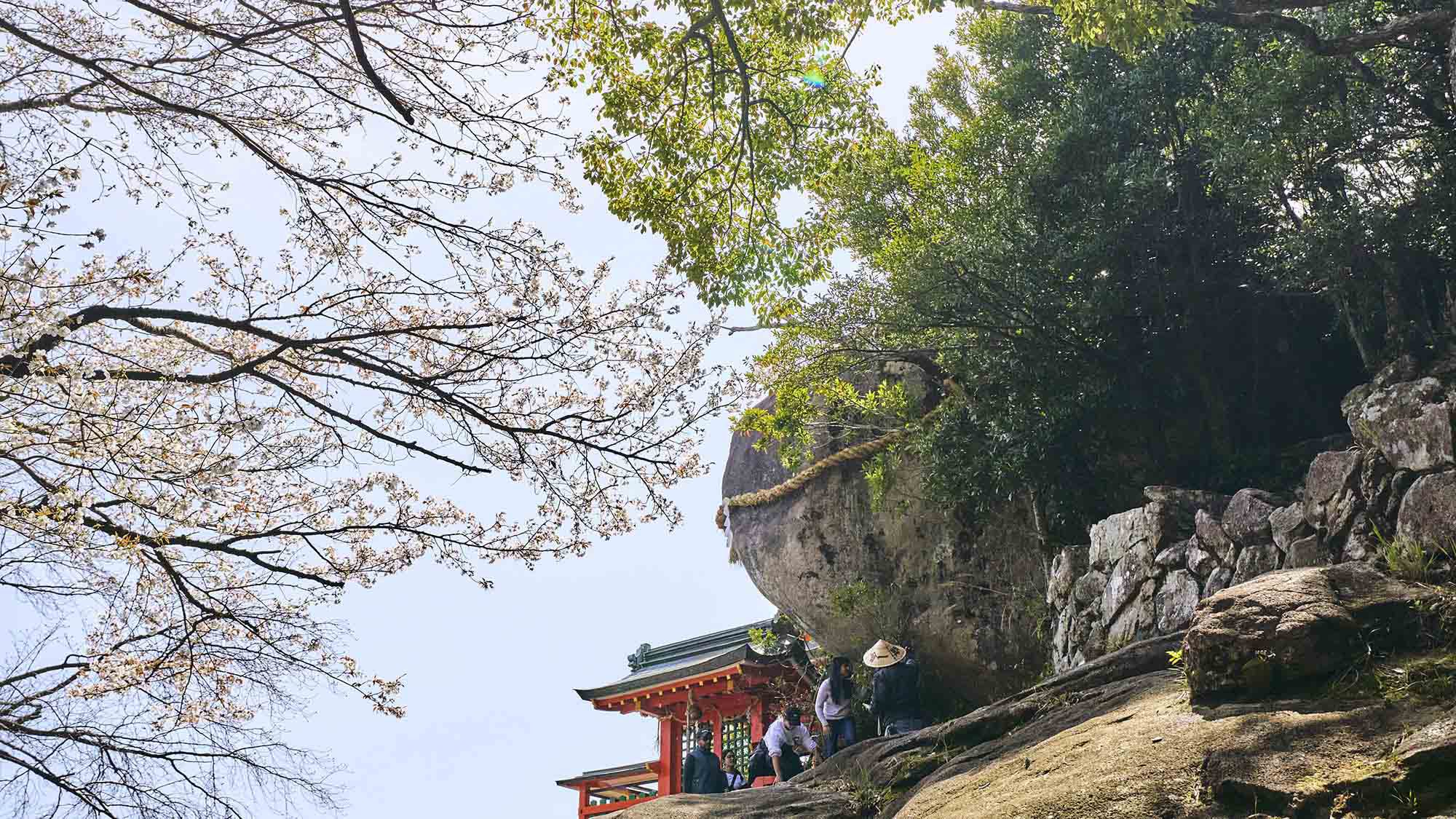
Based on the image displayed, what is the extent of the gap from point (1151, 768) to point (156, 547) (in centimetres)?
612

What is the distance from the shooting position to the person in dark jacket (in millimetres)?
10781

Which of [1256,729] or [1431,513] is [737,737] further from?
[1256,729]

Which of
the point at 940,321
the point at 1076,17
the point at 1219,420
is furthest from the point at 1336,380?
the point at 1076,17

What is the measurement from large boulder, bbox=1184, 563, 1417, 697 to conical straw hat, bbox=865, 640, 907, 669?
23.4ft

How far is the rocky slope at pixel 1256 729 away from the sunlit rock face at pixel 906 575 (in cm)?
592

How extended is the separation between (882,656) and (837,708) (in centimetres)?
174

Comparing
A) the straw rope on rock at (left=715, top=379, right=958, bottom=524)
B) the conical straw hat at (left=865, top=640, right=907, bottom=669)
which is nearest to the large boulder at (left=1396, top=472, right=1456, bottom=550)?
the conical straw hat at (left=865, top=640, right=907, bottom=669)

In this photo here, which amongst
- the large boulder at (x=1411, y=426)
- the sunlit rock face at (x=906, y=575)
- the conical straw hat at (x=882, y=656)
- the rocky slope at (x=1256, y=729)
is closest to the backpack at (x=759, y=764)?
A: the conical straw hat at (x=882, y=656)

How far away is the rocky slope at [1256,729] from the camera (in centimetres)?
427

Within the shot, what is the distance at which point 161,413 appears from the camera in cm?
588

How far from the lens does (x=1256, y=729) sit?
4781 mm

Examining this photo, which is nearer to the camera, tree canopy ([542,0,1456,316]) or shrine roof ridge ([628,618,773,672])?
tree canopy ([542,0,1456,316])

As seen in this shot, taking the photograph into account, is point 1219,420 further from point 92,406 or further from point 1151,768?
point 92,406

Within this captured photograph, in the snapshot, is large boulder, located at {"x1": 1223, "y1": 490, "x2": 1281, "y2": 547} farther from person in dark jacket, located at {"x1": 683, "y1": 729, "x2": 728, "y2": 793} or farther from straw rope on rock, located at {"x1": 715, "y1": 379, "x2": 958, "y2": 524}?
person in dark jacket, located at {"x1": 683, "y1": 729, "x2": 728, "y2": 793}
